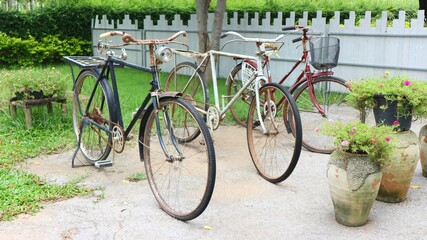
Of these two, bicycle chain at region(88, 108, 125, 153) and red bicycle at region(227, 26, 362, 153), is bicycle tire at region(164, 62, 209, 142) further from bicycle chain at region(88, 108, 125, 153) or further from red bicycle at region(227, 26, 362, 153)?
bicycle chain at region(88, 108, 125, 153)

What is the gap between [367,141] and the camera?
3.30 metres

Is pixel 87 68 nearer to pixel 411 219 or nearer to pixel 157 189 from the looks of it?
pixel 157 189

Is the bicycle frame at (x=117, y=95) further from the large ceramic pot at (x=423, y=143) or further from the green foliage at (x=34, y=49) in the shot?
the green foliage at (x=34, y=49)

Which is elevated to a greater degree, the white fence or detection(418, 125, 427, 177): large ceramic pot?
the white fence

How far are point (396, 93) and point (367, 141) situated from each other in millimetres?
669

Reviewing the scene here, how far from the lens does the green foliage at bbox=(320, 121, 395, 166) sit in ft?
10.8

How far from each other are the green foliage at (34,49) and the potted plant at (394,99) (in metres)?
10.4

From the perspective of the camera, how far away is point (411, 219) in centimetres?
353

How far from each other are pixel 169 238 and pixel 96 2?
11962mm

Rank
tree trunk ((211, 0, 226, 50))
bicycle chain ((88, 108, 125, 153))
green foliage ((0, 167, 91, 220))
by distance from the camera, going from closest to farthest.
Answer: green foliage ((0, 167, 91, 220))
bicycle chain ((88, 108, 125, 153))
tree trunk ((211, 0, 226, 50))

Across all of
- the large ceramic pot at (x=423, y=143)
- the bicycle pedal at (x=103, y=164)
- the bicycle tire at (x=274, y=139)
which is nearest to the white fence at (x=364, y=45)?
the bicycle tire at (x=274, y=139)

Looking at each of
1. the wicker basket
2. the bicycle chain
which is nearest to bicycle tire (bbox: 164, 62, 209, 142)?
the bicycle chain

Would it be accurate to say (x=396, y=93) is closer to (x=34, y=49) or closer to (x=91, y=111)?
(x=91, y=111)

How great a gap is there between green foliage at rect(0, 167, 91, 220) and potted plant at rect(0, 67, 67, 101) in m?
1.61
